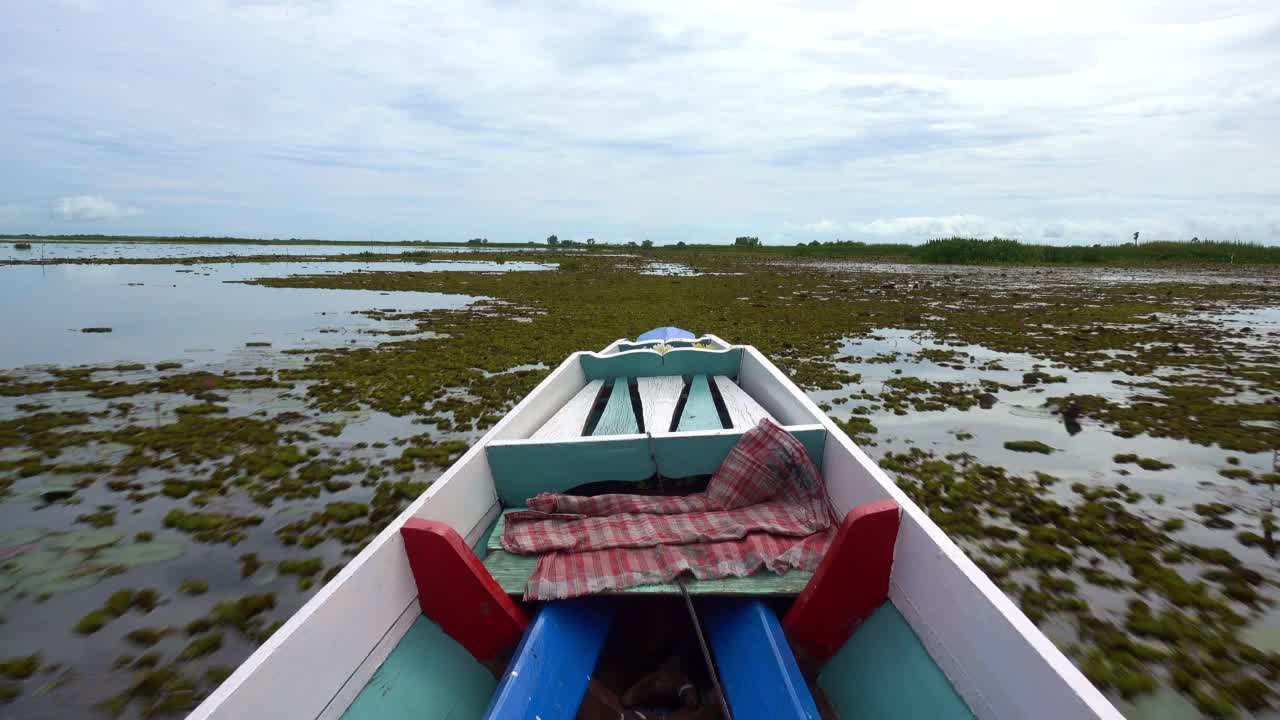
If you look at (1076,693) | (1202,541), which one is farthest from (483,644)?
(1202,541)

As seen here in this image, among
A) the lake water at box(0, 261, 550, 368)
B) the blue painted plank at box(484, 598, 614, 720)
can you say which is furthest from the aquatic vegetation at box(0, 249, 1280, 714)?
the blue painted plank at box(484, 598, 614, 720)

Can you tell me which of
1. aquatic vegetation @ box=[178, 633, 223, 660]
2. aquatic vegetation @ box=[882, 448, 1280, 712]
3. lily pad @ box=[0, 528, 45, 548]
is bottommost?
aquatic vegetation @ box=[178, 633, 223, 660]

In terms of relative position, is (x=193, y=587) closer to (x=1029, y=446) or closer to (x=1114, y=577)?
(x=1114, y=577)

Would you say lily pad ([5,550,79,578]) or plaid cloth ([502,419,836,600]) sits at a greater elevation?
plaid cloth ([502,419,836,600])

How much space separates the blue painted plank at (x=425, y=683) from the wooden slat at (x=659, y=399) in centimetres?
197

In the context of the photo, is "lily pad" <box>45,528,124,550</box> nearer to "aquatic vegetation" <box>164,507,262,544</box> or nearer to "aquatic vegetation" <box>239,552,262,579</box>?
"aquatic vegetation" <box>164,507,262,544</box>

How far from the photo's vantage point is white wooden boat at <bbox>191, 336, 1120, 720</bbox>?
59.6 inches

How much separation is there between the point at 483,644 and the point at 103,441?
667 cm

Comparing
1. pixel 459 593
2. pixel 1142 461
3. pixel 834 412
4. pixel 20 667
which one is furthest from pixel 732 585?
pixel 1142 461

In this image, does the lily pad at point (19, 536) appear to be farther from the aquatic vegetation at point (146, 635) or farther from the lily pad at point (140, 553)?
the aquatic vegetation at point (146, 635)

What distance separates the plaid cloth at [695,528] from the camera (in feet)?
7.49

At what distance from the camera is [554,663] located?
1894mm

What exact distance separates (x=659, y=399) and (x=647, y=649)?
2.67m

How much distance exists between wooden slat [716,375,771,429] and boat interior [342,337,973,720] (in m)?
0.95
